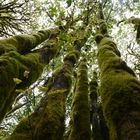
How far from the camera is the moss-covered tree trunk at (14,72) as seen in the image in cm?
568

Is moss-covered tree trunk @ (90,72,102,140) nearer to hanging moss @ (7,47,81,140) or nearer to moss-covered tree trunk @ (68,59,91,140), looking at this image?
moss-covered tree trunk @ (68,59,91,140)

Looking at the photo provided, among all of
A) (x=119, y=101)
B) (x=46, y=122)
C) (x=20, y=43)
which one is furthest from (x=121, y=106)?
(x=20, y=43)

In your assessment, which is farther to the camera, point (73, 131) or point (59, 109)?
point (73, 131)

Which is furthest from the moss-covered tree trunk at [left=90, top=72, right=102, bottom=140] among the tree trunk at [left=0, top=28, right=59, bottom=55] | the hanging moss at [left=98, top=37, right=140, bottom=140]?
the tree trunk at [left=0, top=28, right=59, bottom=55]

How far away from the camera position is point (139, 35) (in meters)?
11.6

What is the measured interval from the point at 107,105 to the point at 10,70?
9.06 feet

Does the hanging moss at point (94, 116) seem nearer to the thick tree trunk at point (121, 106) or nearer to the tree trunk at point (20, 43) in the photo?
the thick tree trunk at point (121, 106)

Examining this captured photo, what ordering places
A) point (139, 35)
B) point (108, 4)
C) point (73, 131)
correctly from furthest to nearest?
point (108, 4) → point (139, 35) → point (73, 131)

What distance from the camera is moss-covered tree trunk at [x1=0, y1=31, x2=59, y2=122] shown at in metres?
5.68

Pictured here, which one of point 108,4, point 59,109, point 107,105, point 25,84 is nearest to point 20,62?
point 25,84

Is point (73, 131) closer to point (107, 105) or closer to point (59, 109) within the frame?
point (59, 109)

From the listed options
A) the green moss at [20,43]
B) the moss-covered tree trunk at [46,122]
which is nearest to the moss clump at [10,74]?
the green moss at [20,43]

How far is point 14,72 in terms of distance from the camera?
6.37 meters

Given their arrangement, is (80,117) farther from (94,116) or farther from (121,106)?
(121,106)
